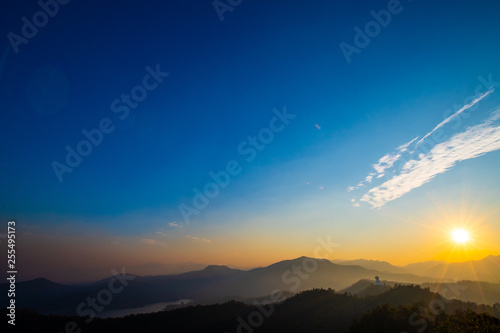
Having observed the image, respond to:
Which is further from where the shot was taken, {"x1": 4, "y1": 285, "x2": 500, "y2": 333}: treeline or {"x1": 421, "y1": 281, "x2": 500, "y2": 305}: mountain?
{"x1": 421, "y1": 281, "x2": 500, "y2": 305}: mountain

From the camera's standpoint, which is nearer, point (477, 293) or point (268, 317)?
point (268, 317)

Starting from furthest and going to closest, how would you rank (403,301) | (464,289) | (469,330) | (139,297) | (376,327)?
(139,297)
(464,289)
(403,301)
(376,327)
(469,330)

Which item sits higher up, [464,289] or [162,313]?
[162,313]

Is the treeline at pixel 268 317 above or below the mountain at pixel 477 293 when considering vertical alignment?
above

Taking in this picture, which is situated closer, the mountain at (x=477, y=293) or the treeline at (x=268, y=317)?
the treeline at (x=268, y=317)

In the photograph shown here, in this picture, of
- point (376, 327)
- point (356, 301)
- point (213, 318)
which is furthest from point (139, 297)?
point (376, 327)

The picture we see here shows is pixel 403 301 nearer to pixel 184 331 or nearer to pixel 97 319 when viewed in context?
pixel 184 331

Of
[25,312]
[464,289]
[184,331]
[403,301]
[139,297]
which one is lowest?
[139,297]

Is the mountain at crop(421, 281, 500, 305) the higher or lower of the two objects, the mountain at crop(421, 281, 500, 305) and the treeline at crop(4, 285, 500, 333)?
the lower

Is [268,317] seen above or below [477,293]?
above

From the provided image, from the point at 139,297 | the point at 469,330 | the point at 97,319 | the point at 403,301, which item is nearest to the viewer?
the point at 469,330

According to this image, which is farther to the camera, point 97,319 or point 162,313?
point 162,313
